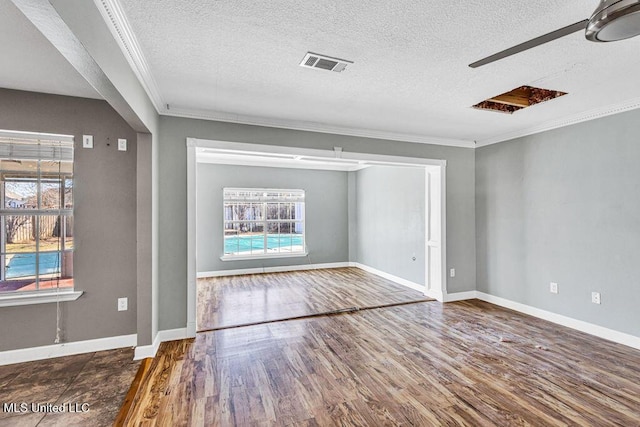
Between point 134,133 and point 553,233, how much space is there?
5.07m

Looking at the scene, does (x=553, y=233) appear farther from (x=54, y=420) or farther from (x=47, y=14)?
(x=54, y=420)

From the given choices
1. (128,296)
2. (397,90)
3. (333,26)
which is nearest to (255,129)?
(397,90)

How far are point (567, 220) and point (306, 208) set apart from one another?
488cm

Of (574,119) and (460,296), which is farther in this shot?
(460,296)

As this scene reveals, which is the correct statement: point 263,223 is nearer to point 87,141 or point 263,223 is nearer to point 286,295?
point 286,295

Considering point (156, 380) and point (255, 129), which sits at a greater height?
point (255, 129)

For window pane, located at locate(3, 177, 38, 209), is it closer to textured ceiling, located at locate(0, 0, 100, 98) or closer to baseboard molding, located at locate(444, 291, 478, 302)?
textured ceiling, located at locate(0, 0, 100, 98)

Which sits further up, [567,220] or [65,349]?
[567,220]

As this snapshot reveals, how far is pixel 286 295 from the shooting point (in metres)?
5.01

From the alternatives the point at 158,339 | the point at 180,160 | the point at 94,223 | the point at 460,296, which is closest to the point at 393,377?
the point at 158,339

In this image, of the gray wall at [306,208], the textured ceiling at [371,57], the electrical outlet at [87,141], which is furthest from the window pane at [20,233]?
the gray wall at [306,208]

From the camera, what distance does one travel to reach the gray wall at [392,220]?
5.40 m

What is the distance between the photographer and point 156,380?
2484 millimetres

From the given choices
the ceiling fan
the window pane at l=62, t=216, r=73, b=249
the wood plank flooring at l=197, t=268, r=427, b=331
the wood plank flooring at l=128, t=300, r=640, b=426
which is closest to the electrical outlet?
the window pane at l=62, t=216, r=73, b=249
